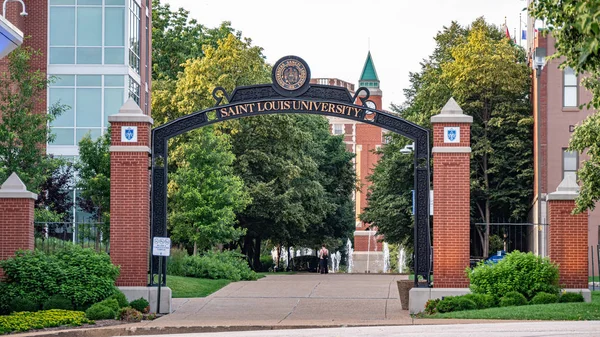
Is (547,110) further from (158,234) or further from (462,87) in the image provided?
(158,234)

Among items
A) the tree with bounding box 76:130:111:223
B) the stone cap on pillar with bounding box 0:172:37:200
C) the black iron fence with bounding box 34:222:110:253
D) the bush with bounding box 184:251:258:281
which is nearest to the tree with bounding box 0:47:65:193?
the black iron fence with bounding box 34:222:110:253

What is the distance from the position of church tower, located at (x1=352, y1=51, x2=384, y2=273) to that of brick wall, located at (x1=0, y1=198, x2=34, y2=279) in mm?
70575

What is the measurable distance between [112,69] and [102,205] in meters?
8.63

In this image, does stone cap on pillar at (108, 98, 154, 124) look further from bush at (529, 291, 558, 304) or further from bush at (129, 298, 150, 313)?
bush at (529, 291, 558, 304)

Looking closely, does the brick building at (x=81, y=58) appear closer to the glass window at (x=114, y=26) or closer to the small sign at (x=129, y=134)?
the glass window at (x=114, y=26)

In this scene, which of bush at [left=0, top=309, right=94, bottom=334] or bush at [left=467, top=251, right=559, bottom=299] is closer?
bush at [left=0, top=309, right=94, bottom=334]

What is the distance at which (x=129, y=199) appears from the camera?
24531 mm

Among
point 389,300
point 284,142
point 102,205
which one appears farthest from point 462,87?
point 389,300

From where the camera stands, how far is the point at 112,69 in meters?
44.8

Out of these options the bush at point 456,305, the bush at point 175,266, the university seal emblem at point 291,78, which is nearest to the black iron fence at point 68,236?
the bush at point 175,266

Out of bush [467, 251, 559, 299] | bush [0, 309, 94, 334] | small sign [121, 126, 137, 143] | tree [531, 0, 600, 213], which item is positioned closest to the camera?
tree [531, 0, 600, 213]

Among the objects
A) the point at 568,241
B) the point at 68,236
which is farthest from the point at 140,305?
the point at 68,236

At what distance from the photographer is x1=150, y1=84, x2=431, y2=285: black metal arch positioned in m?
24.8

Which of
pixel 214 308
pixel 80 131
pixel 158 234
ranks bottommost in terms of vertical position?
pixel 214 308
